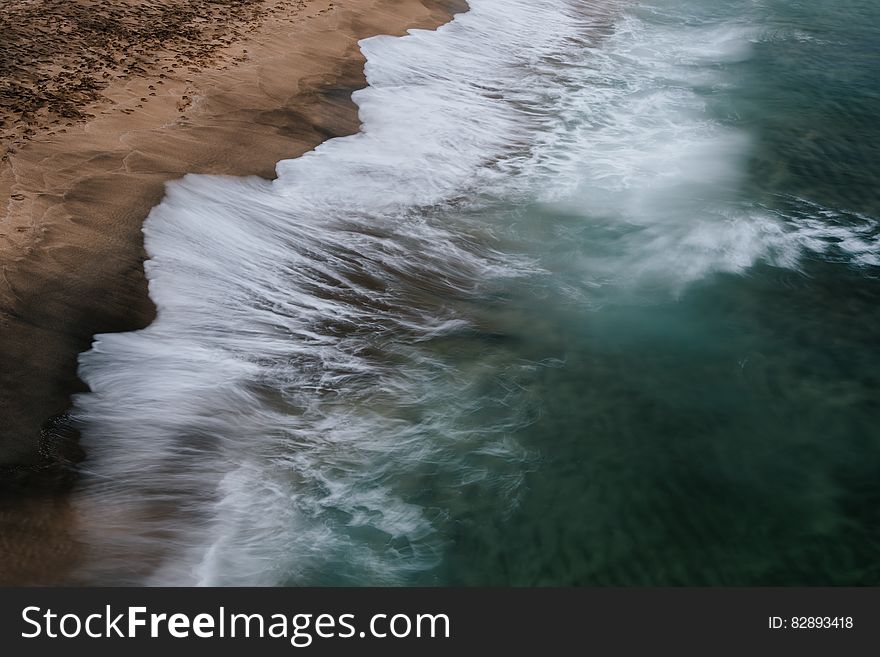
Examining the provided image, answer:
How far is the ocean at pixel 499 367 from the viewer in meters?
4.58

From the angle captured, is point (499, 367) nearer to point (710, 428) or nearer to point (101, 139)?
point (710, 428)

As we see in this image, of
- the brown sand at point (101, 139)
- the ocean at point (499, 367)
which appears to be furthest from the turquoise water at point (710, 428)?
the brown sand at point (101, 139)

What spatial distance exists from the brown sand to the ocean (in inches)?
7.6

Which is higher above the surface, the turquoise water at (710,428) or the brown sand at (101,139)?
the brown sand at (101,139)

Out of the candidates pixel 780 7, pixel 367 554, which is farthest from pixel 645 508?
→ pixel 780 7

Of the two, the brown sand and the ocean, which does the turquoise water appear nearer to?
the ocean

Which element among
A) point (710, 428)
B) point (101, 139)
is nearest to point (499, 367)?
point (710, 428)

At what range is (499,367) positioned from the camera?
5.80 m

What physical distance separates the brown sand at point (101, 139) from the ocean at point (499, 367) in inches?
7.6

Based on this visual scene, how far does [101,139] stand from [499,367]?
4.02 m

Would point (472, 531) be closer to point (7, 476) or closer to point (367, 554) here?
point (367, 554)

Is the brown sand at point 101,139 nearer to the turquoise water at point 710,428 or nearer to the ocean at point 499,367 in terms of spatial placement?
the ocean at point 499,367

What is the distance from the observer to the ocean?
15.0 feet

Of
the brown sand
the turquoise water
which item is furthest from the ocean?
the brown sand
